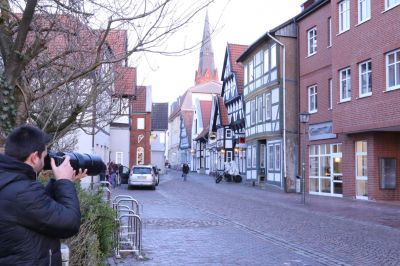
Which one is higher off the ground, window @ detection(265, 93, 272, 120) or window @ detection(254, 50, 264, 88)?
window @ detection(254, 50, 264, 88)

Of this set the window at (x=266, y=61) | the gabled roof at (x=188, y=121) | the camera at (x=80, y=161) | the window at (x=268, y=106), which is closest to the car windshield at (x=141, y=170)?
the window at (x=268, y=106)

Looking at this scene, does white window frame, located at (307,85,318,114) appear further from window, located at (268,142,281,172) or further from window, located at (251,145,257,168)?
window, located at (251,145,257,168)

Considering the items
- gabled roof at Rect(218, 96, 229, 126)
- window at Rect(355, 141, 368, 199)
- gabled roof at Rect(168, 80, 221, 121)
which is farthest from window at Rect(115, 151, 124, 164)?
gabled roof at Rect(168, 80, 221, 121)

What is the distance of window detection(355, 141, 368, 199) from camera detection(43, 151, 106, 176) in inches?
804

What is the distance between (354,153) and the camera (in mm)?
23672

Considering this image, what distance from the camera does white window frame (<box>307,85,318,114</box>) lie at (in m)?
27.9

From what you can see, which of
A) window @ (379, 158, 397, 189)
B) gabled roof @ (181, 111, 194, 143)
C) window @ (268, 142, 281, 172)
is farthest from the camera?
gabled roof @ (181, 111, 194, 143)

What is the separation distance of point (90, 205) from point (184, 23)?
3.01 metres

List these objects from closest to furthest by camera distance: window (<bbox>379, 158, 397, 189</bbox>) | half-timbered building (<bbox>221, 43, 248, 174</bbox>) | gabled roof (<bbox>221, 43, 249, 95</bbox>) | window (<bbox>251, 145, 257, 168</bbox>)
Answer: window (<bbox>379, 158, 397, 189</bbox>) → window (<bbox>251, 145, 257, 168</bbox>) → half-timbered building (<bbox>221, 43, 248, 174</bbox>) → gabled roof (<bbox>221, 43, 249, 95</bbox>)

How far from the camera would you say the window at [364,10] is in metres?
21.3

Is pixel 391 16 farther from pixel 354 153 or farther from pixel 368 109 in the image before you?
pixel 354 153

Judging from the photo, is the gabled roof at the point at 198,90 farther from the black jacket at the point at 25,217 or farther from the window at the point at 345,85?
the black jacket at the point at 25,217

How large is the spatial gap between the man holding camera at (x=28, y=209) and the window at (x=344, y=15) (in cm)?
2174

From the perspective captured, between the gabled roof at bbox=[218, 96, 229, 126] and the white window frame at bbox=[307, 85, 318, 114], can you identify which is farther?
the gabled roof at bbox=[218, 96, 229, 126]
